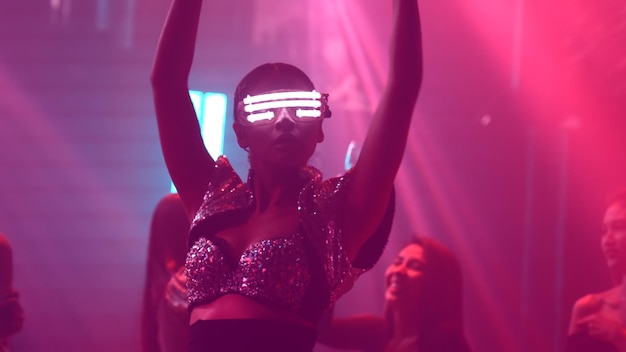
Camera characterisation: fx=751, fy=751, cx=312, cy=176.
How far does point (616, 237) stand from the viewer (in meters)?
3.67

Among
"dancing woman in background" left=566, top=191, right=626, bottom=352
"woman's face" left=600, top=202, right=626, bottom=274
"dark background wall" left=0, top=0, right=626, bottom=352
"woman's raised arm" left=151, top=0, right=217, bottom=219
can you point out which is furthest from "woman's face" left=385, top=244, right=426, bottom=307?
"woman's raised arm" left=151, top=0, right=217, bottom=219

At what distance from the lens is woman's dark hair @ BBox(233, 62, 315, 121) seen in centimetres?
151

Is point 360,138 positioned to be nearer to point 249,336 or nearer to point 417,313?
point 417,313

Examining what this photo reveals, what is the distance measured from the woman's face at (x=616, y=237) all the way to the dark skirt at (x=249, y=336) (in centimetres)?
275

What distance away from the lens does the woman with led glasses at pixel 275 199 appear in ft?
4.40

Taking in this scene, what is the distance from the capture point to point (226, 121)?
8047mm

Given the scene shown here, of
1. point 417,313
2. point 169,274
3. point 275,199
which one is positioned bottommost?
point 417,313

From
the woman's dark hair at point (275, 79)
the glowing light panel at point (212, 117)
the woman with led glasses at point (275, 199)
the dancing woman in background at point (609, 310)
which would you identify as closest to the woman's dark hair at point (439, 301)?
the dancing woman in background at point (609, 310)

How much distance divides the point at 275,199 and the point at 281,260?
0.59 ft

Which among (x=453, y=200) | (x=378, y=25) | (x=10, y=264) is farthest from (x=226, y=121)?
(x=10, y=264)

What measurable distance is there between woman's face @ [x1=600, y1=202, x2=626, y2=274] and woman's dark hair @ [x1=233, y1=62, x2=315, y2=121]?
2.62 meters

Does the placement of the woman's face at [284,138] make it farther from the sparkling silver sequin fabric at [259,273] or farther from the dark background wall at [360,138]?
the dark background wall at [360,138]

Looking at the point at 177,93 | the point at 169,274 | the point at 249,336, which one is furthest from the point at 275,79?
the point at 169,274

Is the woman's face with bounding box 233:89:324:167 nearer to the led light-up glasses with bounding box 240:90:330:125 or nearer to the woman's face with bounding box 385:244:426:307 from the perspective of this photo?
the led light-up glasses with bounding box 240:90:330:125
